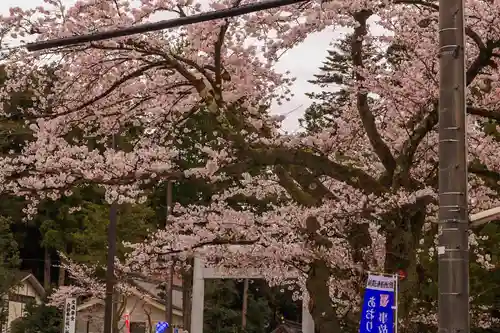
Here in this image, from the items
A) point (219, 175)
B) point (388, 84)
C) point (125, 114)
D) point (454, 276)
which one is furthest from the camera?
point (125, 114)

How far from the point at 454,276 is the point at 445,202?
0.50 m

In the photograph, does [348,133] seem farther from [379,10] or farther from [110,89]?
[110,89]

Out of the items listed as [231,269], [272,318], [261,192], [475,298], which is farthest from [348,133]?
[272,318]

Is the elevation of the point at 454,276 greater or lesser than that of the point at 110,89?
lesser

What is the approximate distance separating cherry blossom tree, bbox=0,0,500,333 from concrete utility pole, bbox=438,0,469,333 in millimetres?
3397

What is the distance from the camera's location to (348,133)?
1116 cm

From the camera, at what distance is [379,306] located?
6.62m

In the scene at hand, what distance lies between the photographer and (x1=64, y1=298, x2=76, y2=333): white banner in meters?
22.2

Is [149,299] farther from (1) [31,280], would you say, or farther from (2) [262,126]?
(2) [262,126]

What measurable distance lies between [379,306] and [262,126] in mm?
3686

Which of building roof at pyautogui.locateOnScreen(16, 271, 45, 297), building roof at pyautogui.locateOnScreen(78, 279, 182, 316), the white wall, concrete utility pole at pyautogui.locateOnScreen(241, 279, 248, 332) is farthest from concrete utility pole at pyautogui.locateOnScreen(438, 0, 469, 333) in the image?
the white wall

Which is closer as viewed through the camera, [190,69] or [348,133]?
[190,69]

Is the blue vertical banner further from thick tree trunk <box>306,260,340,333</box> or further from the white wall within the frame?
the white wall

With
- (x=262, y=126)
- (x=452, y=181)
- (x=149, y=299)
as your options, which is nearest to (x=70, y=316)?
(x=149, y=299)
